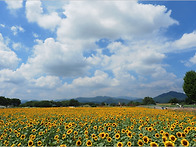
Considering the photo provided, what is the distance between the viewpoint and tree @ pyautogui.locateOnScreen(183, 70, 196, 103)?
44216mm

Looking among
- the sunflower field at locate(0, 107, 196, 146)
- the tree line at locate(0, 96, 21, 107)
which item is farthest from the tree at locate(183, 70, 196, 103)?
the tree line at locate(0, 96, 21, 107)

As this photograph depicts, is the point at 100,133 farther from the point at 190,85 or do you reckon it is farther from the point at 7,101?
the point at 7,101

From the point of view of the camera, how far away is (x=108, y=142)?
5465 mm

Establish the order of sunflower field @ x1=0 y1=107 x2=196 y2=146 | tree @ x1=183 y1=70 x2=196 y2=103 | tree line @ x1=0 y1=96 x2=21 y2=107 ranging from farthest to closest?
tree line @ x1=0 y1=96 x2=21 y2=107 < tree @ x1=183 y1=70 x2=196 y2=103 < sunflower field @ x1=0 y1=107 x2=196 y2=146

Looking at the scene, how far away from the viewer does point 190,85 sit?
44.9m

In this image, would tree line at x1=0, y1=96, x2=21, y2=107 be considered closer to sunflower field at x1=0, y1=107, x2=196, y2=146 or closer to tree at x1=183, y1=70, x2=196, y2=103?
sunflower field at x1=0, y1=107, x2=196, y2=146

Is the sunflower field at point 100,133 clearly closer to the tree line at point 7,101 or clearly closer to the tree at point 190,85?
the tree at point 190,85

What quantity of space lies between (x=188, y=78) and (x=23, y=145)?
5003 centimetres

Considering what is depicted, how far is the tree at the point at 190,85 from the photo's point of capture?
44.2 m

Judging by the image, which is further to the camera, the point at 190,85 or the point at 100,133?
the point at 190,85

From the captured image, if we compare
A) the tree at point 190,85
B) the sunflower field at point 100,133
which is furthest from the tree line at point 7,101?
the tree at point 190,85

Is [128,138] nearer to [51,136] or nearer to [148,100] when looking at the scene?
[51,136]

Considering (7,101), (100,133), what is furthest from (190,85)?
(7,101)

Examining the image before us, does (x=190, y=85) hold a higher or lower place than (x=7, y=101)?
higher
